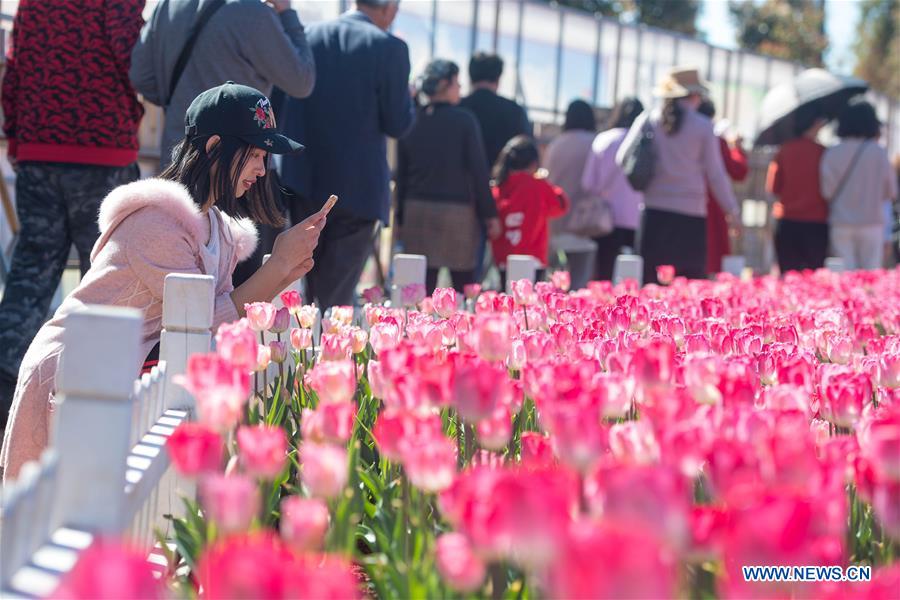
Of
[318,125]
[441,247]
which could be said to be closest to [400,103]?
[318,125]

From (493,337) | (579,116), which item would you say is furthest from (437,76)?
(493,337)

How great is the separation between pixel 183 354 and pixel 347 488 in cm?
69

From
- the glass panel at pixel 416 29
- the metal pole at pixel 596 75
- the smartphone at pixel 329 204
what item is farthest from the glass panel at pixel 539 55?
the smartphone at pixel 329 204

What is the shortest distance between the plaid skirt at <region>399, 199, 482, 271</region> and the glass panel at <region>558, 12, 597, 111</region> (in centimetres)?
491

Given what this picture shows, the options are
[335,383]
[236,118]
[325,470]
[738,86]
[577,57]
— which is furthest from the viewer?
[738,86]

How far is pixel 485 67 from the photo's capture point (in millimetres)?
6395

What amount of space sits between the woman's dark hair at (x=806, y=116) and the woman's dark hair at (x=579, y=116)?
63.0 inches

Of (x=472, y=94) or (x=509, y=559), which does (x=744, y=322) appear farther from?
(x=472, y=94)

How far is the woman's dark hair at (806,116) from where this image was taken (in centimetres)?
789

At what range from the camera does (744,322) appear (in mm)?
3084

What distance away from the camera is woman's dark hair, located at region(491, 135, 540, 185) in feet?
20.4

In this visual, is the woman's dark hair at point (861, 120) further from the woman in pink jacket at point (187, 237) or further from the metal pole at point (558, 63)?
the woman in pink jacket at point (187, 237)

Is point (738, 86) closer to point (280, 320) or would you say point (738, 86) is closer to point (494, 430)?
point (280, 320)

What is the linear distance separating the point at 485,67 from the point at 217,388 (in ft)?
16.8
